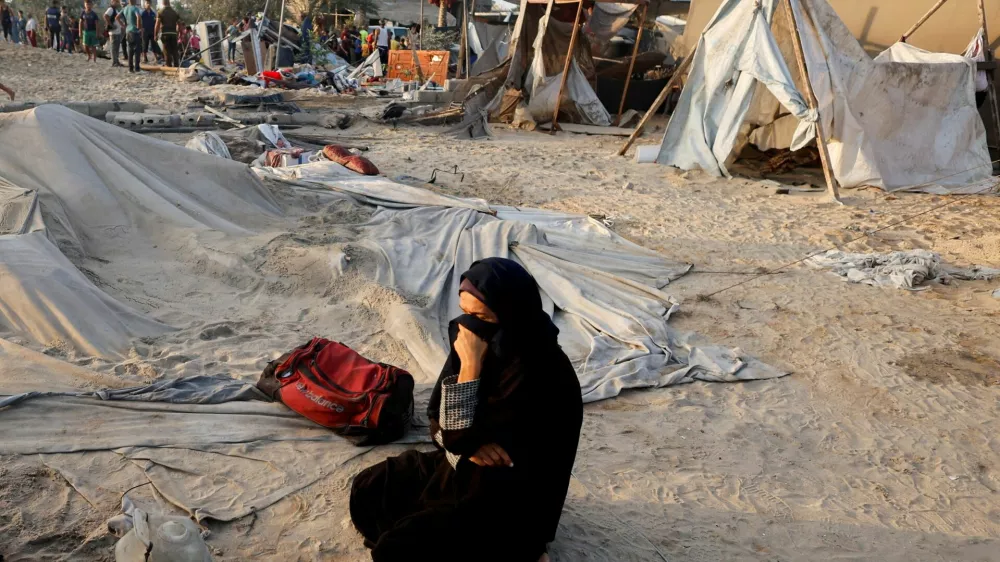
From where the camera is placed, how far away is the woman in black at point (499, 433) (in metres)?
2.13

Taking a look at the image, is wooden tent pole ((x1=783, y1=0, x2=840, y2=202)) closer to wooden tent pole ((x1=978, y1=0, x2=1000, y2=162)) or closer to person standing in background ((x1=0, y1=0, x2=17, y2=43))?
wooden tent pole ((x1=978, y1=0, x2=1000, y2=162))

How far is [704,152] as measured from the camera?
885cm

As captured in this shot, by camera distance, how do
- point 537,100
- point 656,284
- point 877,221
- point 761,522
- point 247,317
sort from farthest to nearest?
1. point 537,100
2. point 877,221
3. point 656,284
4. point 247,317
5. point 761,522

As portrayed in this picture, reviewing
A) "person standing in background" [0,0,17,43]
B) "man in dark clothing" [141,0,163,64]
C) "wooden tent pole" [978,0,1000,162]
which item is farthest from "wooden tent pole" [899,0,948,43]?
"person standing in background" [0,0,17,43]

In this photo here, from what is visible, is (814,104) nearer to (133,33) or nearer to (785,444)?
(785,444)

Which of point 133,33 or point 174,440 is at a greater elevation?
point 133,33

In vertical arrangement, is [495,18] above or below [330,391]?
above

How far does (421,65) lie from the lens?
1647 centimetres

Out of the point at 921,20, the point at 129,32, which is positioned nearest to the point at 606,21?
the point at 921,20

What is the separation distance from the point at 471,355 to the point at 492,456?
0.30 meters

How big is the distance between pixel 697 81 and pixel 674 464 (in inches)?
274

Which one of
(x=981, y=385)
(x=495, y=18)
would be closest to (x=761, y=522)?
(x=981, y=385)

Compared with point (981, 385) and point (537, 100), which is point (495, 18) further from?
point (981, 385)

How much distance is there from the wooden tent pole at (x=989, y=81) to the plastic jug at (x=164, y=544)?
422 inches
